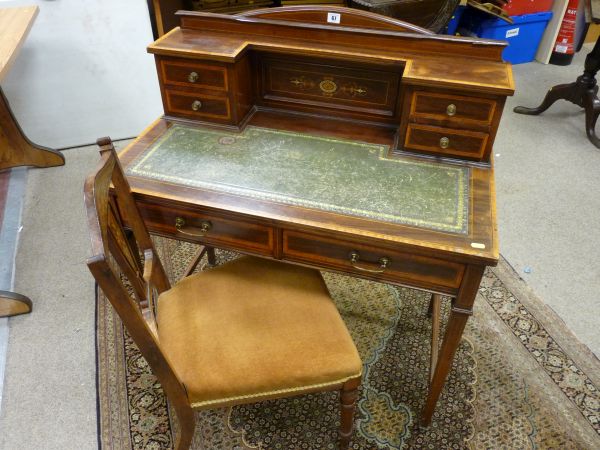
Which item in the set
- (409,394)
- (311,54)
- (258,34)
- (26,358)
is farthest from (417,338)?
(26,358)

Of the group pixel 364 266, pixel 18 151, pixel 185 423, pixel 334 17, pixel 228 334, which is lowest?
pixel 18 151

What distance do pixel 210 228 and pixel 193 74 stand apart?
484mm

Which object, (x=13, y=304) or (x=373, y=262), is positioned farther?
(x=13, y=304)

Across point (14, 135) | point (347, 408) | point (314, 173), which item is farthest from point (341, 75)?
point (14, 135)

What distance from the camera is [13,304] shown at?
68.2 inches

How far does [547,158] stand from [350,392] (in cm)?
220

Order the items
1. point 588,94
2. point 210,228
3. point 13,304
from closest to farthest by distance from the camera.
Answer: point 210,228, point 13,304, point 588,94

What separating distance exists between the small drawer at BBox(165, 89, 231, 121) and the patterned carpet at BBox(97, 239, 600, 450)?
A: 87cm

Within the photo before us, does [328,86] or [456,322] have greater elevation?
[328,86]

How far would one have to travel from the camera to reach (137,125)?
2.72m

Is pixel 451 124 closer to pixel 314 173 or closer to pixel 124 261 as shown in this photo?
pixel 314 173

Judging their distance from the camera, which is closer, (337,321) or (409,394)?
(337,321)

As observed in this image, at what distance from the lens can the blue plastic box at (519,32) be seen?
3369 mm

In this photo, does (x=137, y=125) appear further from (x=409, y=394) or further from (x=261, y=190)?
(x=409, y=394)
